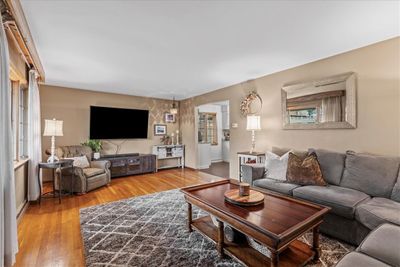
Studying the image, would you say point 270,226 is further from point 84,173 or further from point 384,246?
point 84,173

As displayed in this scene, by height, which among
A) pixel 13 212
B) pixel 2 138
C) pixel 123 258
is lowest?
pixel 123 258

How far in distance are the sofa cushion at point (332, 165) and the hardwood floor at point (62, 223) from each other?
2721 mm

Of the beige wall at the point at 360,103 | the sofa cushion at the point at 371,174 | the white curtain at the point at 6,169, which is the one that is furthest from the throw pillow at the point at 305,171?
the white curtain at the point at 6,169

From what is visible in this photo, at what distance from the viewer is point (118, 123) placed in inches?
215

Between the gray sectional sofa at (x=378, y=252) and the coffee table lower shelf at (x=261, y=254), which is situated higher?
the gray sectional sofa at (x=378, y=252)

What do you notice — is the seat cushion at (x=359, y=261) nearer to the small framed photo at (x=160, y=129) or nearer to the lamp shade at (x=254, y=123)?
the lamp shade at (x=254, y=123)

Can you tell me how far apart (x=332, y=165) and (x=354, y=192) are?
0.48 metres

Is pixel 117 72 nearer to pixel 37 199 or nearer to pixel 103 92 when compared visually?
pixel 103 92

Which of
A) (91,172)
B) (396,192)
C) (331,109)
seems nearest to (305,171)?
(396,192)

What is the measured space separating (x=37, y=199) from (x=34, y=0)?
3.09m

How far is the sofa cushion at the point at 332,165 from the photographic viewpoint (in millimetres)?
2629

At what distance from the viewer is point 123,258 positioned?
186cm

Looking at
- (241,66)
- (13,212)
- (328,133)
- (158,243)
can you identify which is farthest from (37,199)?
(328,133)

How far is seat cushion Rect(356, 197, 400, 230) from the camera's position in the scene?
1.73m
